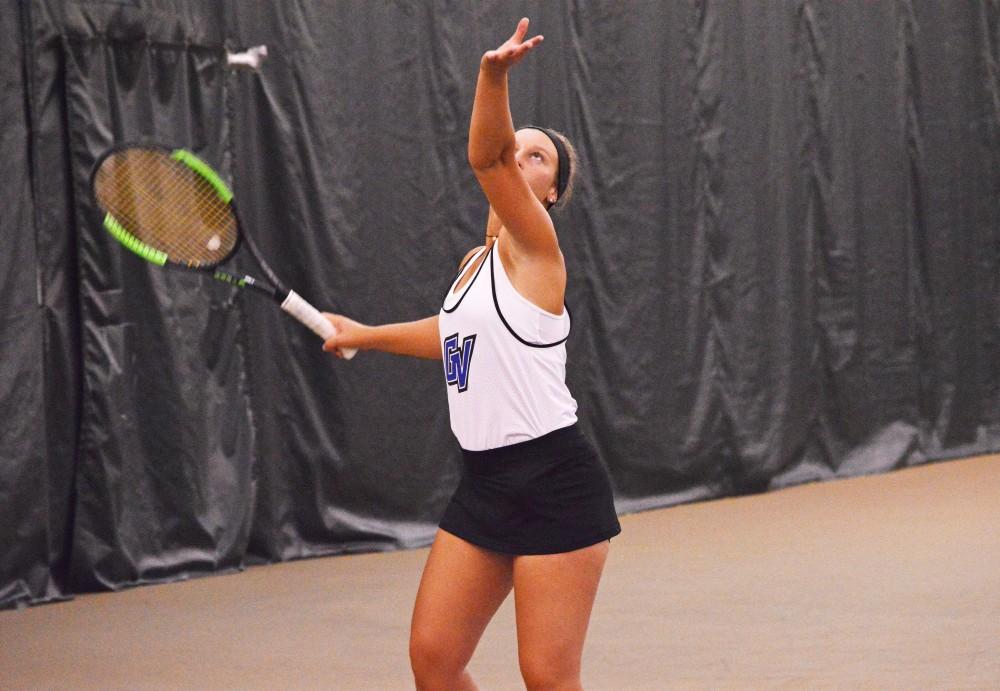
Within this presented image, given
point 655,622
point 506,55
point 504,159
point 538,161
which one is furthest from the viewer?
point 655,622

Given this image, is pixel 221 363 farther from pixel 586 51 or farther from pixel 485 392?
pixel 485 392

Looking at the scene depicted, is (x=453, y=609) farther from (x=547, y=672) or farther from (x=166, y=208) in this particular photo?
(x=166, y=208)

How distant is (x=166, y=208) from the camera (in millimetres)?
3404

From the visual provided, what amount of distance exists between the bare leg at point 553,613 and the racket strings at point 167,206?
3.84ft

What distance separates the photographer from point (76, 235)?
5719mm

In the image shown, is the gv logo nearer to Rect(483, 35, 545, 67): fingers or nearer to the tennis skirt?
the tennis skirt

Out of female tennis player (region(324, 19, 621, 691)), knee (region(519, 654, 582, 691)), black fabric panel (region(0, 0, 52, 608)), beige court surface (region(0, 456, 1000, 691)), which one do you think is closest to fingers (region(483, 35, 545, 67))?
female tennis player (region(324, 19, 621, 691))

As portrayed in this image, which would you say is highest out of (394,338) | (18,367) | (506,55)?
(506,55)

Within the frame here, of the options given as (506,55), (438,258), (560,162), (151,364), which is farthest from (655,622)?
(506,55)

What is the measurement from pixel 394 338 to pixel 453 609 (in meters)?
0.63

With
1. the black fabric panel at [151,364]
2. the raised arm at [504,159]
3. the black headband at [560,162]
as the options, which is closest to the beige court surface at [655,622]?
the black fabric panel at [151,364]

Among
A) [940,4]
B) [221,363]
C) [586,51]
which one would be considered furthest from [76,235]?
[940,4]

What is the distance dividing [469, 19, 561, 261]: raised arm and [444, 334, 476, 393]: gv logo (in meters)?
0.21

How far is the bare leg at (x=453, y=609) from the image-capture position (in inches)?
107
